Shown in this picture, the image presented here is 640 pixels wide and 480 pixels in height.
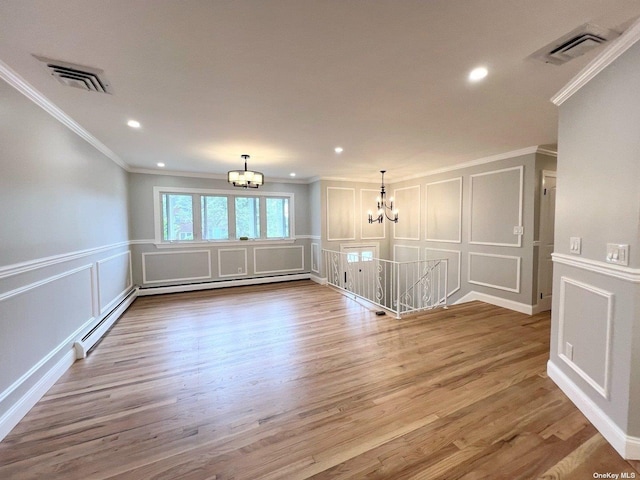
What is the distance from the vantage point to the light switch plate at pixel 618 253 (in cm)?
160

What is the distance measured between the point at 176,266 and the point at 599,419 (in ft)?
20.5

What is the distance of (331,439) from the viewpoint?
1.71 metres

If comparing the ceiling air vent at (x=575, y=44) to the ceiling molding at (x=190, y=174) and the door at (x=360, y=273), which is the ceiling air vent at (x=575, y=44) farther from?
the ceiling molding at (x=190, y=174)

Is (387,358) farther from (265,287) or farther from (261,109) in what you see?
(265,287)

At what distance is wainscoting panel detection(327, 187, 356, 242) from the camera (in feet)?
20.5

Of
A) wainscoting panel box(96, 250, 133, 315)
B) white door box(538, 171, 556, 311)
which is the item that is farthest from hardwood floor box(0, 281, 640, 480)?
white door box(538, 171, 556, 311)

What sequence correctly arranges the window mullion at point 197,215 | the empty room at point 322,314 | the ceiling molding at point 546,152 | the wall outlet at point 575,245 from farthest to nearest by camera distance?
the window mullion at point 197,215
the ceiling molding at point 546,152
the wall outlet at point 575,245
the empty room at point 322,314

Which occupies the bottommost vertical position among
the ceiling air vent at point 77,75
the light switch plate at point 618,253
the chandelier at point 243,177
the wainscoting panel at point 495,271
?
the wainscoting panel at point 495,271

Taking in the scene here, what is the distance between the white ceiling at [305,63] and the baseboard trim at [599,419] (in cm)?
236

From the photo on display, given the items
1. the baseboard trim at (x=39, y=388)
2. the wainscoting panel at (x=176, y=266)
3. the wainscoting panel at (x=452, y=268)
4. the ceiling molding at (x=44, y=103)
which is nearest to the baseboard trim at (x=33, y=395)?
the baseboard trim at (x=39, y=388)

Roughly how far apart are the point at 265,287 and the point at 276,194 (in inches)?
87.4

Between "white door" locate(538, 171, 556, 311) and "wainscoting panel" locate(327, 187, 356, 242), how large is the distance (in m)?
3.56

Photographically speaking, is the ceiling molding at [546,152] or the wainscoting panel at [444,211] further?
the wainscoting panel at [444,211]

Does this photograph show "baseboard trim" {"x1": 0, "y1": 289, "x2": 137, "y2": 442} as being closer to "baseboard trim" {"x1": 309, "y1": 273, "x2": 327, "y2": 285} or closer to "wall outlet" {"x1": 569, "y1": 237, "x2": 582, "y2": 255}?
"baseboard trim" {"x1": 309, "y1": 273, "x2": 327, "y2": 285}
